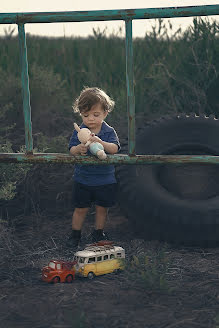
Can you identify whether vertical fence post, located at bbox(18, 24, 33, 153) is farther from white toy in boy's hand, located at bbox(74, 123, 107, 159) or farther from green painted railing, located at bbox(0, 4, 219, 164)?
white toy in boy's hand, located at bbox(74, 123, 107, 159)

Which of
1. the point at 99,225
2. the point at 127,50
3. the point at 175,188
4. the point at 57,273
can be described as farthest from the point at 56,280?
the point at 175,188

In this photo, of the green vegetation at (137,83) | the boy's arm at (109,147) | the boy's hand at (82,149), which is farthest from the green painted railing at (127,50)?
the green vegetation at (137,83)

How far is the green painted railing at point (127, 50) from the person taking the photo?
2.47 m

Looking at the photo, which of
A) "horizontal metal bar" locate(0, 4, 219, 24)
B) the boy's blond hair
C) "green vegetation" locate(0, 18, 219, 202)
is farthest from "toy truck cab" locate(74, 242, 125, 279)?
"green vegetation" locate(0, 18, 219, 202)

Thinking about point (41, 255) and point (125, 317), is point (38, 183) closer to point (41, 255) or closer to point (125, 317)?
point (41, 255)

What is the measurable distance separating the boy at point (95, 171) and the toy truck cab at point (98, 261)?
1.32 feet

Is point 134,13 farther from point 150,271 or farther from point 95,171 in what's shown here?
point 150,271

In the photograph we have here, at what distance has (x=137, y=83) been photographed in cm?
547

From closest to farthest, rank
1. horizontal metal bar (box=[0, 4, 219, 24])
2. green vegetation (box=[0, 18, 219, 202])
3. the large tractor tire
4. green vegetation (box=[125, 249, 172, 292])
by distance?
green vegetation (box=[125, 249, 172, 292]) < horizontal metal bar (box=[0, 4, 219, 24]) < the large tractor tire < green vegetation (box=[0, 18, 219, 202])

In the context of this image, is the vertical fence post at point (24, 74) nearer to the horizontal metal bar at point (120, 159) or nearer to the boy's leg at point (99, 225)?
the horizontal metal bar at point (120, 159)

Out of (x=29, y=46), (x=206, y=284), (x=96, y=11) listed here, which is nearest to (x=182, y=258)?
(x=206, y=284)

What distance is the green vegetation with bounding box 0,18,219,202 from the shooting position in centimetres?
487

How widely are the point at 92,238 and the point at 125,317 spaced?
3.43 ft

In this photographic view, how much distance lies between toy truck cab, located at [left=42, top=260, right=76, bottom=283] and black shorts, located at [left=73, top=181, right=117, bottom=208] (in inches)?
22.3
